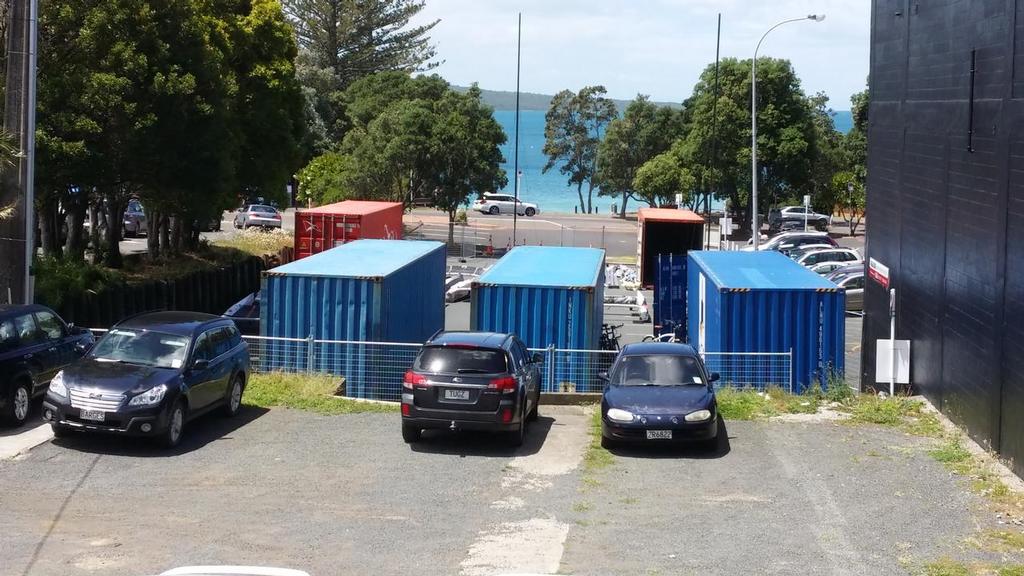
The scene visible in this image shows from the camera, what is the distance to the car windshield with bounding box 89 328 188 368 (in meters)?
15.8

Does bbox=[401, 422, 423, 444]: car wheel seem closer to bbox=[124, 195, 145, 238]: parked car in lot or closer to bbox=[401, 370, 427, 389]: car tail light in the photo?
bbox=[401, 370, 427, 389]: car tail light

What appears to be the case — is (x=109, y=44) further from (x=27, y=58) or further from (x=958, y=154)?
(x=958, y=154)

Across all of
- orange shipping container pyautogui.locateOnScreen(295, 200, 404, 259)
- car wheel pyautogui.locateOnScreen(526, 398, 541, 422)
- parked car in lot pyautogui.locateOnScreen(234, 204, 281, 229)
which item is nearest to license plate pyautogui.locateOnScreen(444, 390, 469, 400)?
car wheel pyautogui.locateOnScreen(526, 398, 541, 422)

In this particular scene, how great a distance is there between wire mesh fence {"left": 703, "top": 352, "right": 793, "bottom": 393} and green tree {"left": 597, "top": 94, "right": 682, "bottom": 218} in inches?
2420

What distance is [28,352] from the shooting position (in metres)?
17.0

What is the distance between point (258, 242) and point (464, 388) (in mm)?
37109

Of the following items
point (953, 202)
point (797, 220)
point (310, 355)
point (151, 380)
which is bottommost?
point (310, 355)

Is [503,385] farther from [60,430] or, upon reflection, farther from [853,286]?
[853,286]

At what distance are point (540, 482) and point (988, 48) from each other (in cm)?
820

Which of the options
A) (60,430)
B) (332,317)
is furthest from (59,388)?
(332,317)

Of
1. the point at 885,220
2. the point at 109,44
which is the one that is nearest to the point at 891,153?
the point at 885,220

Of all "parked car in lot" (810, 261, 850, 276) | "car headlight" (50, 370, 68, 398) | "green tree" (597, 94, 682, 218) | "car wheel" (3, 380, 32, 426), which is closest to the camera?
"car headlight" (50, 370, 68, 398)

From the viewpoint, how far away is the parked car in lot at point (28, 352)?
1630cm

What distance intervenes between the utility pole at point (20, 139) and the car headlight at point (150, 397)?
6211mm
